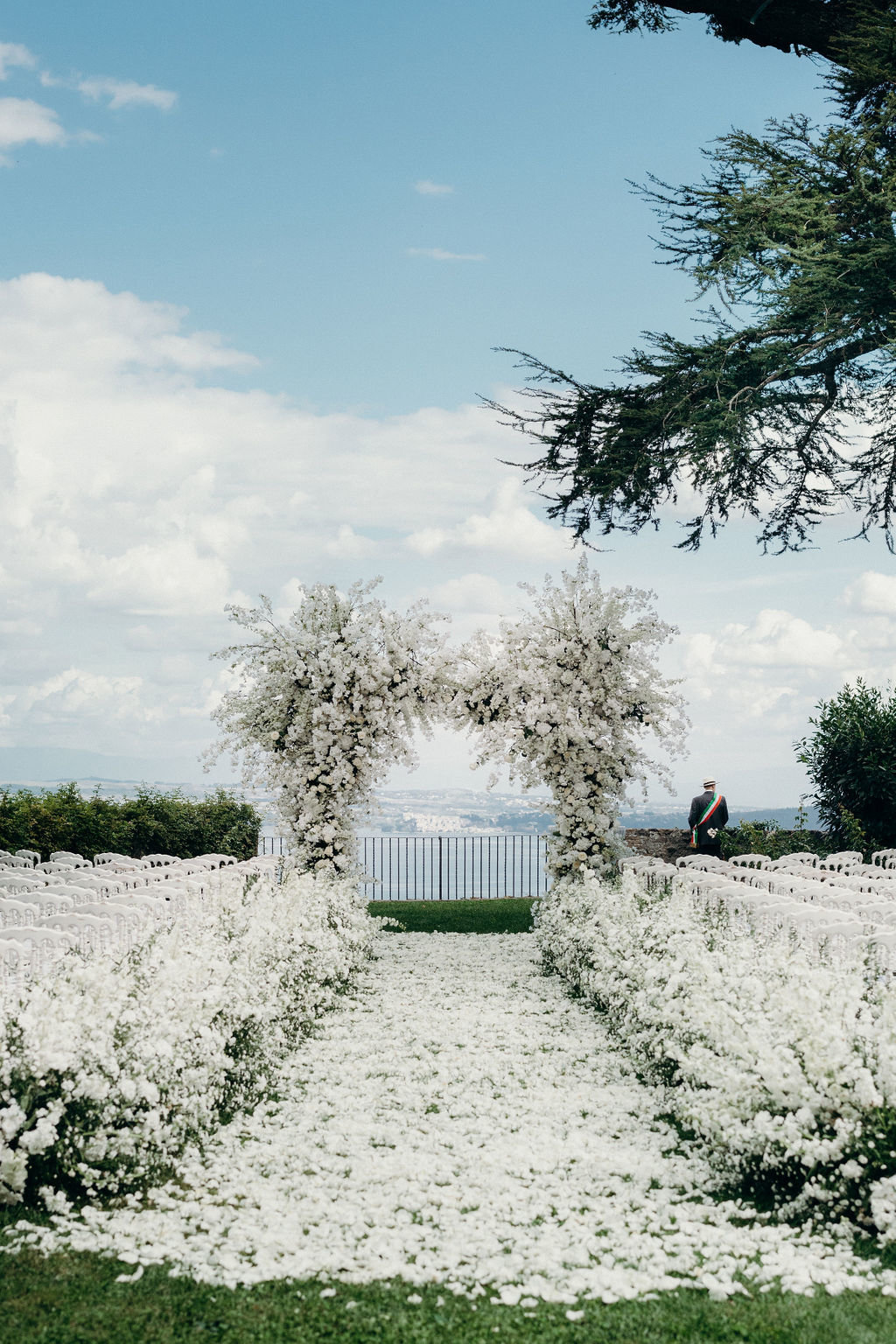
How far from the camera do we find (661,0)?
15.2 meters

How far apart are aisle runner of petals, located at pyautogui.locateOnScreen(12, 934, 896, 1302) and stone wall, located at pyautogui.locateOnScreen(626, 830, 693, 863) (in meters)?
11.7

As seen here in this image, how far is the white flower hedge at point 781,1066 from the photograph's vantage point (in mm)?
4891

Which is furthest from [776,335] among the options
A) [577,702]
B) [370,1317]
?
[370,1317]

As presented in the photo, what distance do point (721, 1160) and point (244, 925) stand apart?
4.95 m

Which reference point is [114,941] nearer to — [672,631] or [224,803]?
[672,631]

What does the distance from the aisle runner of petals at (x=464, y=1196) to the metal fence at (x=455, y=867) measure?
1403 centimetres

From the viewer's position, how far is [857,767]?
1900cm

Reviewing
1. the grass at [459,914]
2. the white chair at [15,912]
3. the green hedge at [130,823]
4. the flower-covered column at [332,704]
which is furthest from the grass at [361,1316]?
the green hedge at [130,823]

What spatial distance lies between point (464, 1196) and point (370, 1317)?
1.31 meters

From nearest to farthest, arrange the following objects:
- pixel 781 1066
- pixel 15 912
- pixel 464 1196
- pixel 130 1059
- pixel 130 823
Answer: pixel 781 1066, pixel 464 1196, pixel 130 1059, pixel 15 912, pixel 130 823

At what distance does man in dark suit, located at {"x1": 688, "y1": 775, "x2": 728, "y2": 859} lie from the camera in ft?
57.5

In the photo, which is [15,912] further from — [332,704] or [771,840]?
[771,840]

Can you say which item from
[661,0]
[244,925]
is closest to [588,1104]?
[244,925]

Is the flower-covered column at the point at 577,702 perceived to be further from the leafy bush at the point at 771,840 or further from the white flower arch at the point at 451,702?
the leafy bush at the point at 771,840
